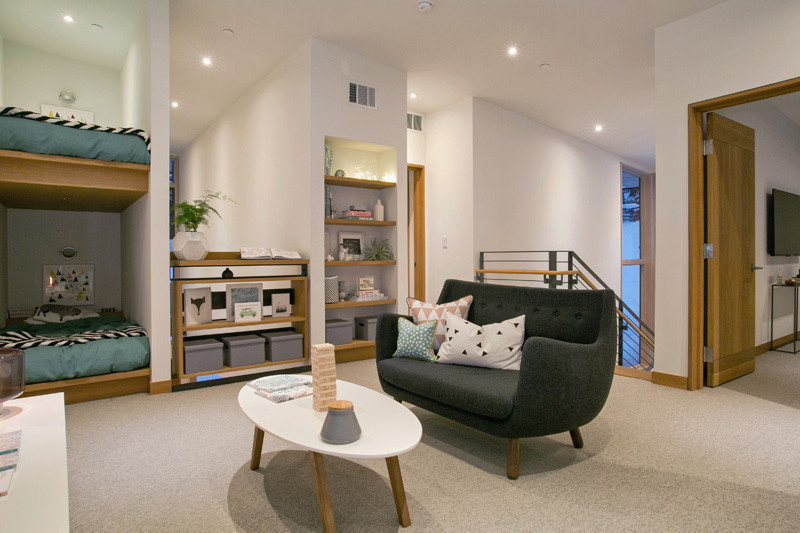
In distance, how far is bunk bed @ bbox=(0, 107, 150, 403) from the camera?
9.89 ft

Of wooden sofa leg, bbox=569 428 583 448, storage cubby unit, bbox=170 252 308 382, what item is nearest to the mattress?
storage cubby unit, bbox=170 252 308 382

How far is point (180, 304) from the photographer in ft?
11.7

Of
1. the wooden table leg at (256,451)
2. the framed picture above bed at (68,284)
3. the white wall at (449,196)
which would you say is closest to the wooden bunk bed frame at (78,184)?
the framed picture above bed at (68,284)

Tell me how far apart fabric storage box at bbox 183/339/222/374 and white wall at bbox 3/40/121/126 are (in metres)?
3.21

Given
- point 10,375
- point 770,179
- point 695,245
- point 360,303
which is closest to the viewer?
point 10,375

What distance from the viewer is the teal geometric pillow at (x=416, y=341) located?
108 inches

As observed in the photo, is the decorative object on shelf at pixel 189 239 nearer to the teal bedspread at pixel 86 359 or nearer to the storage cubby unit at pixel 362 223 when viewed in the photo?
the teal bedspread at pixel 86 359

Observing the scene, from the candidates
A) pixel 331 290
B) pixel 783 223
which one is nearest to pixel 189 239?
pixel 331 290

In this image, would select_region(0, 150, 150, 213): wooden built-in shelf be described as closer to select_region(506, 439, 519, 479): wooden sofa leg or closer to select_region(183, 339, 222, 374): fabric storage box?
select_region(183, 339, 222, 374): fabric storage box

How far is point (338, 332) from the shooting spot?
4.34 metres

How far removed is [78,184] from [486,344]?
3049 mm

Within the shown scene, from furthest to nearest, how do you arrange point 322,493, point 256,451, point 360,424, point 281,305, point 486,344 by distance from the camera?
point 281,305 < point 486,344 < point 256,451 < point 360,424 < point 322,493

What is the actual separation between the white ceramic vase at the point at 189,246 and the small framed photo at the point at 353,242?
4.75 feet

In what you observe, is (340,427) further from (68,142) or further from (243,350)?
(68,142)
